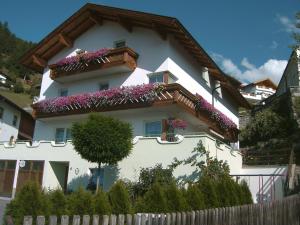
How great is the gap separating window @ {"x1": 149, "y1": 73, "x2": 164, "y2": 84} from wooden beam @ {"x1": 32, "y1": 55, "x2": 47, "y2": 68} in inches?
422

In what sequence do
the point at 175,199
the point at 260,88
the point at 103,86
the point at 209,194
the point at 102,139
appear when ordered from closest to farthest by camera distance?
the point at 175,199 < the point at 209,194 < the point at 102,139 < the point at 103,86 < the point at 260,88

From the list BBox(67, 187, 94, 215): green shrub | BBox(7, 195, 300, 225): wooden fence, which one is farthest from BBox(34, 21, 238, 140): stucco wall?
BBox(67, 187, 94, 215): green shrub

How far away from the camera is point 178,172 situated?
18031mm

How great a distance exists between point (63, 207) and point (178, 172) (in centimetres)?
1069

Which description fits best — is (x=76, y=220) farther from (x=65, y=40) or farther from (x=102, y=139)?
(x=65, y=40)

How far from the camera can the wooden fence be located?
6498 mm

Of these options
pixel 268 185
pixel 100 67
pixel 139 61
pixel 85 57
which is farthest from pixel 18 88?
pixel 268 185

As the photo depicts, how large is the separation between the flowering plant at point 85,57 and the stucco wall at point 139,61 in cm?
157

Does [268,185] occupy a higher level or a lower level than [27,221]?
higher

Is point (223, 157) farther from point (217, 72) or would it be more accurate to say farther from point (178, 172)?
point (217, 72)

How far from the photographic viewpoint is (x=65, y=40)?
94.7ft

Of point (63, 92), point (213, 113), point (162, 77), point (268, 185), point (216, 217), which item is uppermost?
point (63, 92)

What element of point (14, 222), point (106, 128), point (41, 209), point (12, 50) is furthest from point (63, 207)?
point (12, 50)

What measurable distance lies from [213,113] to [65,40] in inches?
482
